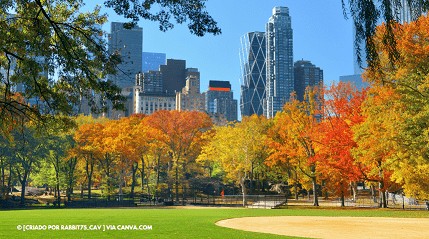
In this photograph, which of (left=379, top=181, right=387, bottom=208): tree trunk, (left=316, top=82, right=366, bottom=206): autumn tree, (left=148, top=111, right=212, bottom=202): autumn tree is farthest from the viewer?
(left=148, top=111, right=212, bottom=202): autumn tree

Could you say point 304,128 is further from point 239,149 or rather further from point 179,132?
point 179,132

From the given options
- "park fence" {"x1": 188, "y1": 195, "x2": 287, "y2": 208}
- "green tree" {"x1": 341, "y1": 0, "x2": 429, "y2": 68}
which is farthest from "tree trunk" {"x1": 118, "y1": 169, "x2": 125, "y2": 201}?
"green tree" {"x1": 341, "y1": 0, "x2": 429, "y2": 68}

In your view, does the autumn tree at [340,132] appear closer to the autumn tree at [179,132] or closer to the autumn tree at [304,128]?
the autumn tree at [304,128]

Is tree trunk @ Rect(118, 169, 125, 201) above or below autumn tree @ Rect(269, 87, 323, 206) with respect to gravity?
below

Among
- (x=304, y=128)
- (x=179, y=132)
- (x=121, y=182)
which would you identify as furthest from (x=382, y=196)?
(x=121, y=182)

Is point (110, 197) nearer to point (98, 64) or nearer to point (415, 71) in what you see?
point (415, 71)

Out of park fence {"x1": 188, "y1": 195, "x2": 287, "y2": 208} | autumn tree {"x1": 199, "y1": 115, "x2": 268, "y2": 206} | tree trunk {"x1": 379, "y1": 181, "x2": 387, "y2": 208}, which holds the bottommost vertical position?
park fence {"x1": 188, "y1": 195, "x2": 287, "y2": 208}

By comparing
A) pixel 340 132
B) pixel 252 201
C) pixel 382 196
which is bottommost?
pixel 252 201

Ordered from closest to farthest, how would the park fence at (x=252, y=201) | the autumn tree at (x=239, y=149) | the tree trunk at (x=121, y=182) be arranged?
1. the park fence at (x=252, y=201)
2. the autumn tree at (x=239, y=149)
3. the tree trunk at (x=121, y=182)

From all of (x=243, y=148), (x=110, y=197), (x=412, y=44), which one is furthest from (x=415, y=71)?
(x=110, y=197)

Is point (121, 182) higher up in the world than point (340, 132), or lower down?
lower down

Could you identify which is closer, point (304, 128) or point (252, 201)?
point (304, 128)

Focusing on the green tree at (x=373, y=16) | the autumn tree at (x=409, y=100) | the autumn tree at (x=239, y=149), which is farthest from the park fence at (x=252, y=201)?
the green tree at (x=373, y=16)

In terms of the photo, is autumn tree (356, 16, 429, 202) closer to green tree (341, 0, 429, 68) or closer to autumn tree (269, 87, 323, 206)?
autumn tree (269, 87, 323, 206)
